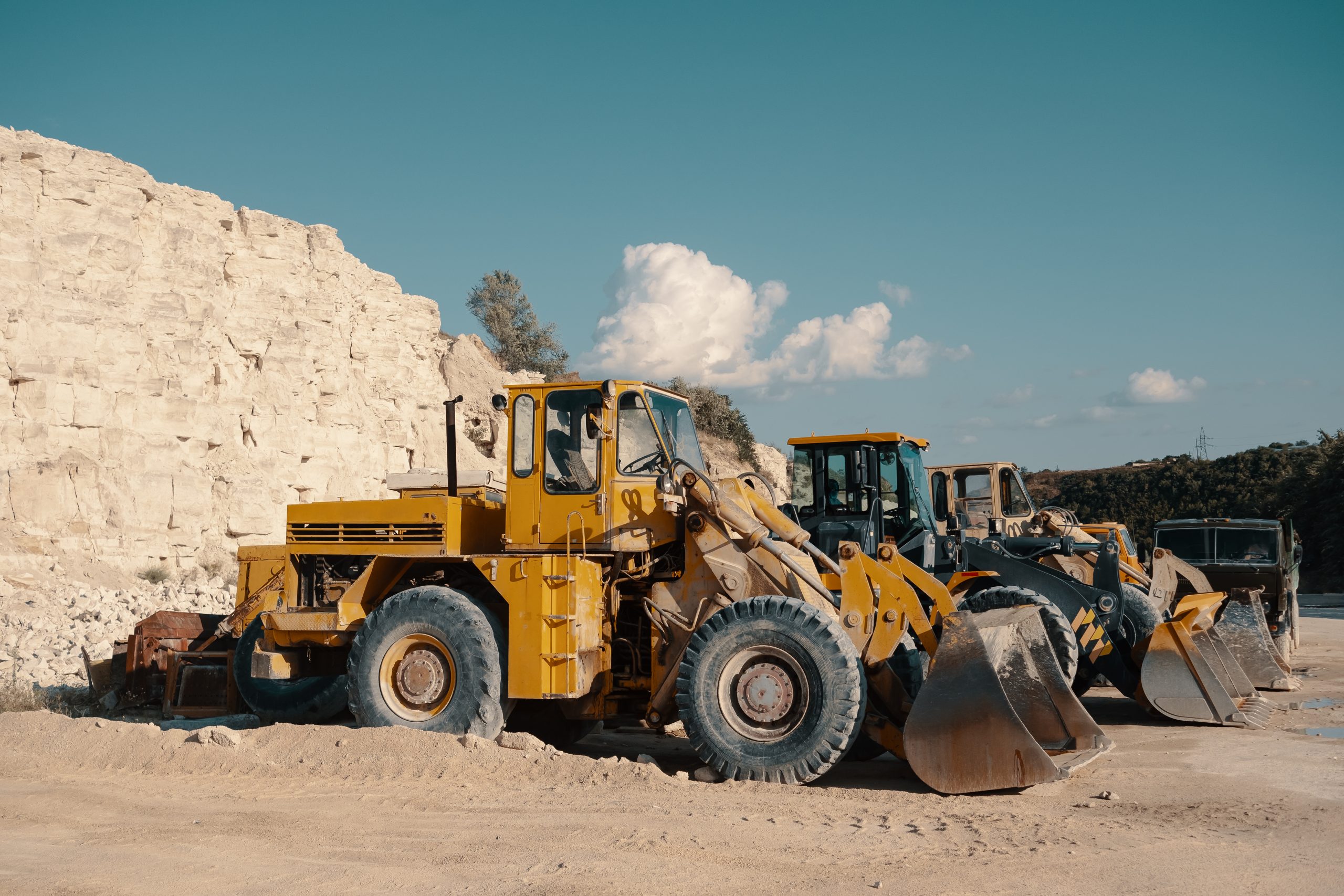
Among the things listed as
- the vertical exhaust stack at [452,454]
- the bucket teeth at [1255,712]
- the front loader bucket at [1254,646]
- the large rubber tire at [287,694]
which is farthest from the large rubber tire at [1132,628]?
the large rubber tire at [287,694]

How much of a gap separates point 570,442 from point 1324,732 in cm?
694

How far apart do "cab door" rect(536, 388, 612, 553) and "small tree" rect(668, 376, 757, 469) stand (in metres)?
32.7

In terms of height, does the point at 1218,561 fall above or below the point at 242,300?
below

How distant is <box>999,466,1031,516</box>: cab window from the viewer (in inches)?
677

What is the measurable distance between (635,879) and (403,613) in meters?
3.71

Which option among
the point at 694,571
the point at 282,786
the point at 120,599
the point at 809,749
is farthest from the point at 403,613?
the point at 120,599

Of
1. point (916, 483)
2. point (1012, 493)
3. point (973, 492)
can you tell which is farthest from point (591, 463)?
point (1012, 493)

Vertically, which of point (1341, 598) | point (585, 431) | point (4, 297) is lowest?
point (1341, 598)

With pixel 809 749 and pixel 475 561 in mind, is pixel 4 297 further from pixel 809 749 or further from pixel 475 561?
pixel 809 749

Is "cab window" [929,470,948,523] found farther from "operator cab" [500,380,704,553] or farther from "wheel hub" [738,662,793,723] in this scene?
"wheel hub" [738,662,793,723]

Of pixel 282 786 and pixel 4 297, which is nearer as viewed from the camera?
pixel 282 786

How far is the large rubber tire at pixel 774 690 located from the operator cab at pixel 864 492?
3717 mm

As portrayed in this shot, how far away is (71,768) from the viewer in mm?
7902

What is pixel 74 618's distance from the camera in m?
17.0
